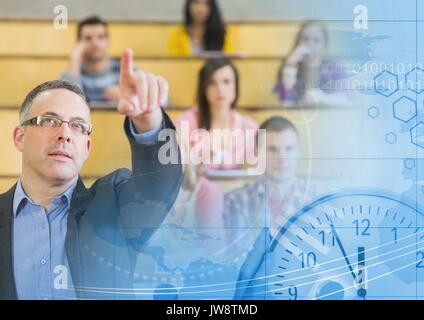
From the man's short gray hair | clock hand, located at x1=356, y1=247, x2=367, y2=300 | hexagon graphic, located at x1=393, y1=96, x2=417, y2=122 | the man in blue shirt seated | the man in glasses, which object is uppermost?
the man in blue shirt seated

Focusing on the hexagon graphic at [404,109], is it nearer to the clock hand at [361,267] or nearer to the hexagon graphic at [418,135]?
the hexagon graphic at [418,135]

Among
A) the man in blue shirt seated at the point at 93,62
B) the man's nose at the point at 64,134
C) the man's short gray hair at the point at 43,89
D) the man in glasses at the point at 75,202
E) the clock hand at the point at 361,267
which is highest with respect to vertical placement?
the man in blue shirt seated at the point at 93,62

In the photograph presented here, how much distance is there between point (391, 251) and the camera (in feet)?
9.84

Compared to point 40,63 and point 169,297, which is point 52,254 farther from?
point 40,63

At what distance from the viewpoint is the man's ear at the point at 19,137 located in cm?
299

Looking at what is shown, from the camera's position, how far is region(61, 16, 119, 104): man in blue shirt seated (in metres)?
2.98

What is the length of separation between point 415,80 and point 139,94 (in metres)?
0.85

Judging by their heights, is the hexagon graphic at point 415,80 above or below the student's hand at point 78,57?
below

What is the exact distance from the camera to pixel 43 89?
118 inches

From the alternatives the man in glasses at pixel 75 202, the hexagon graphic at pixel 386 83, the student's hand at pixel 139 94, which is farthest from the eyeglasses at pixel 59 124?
the hexagon graphic at pixel 386 83

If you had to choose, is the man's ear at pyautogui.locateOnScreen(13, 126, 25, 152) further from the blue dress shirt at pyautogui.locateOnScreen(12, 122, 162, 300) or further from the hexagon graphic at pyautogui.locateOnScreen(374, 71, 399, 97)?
the hexagon graphic at pyautogui.locateOnScreen(374, 71, 399, 97)

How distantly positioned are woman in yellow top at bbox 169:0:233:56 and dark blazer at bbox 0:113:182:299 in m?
0.27
